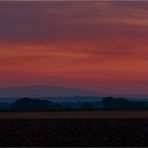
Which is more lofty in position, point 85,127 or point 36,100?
point 36,100

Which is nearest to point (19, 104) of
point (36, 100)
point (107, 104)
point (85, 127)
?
point (36, 100)

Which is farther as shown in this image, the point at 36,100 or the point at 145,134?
the point at 36,100

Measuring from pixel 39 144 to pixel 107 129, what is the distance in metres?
11.3

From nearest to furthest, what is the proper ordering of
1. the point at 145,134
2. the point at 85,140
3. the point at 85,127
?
1. the point at 85,140
2. the point at 145,134
3. the point at 85,127

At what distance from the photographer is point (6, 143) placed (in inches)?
1369

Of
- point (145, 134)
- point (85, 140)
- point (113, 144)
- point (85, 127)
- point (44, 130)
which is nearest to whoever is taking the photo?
point (113, 144)

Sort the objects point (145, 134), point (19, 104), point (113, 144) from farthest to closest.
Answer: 1. point (19, 104)
2. point (145, 134)
3. point (113, 144)

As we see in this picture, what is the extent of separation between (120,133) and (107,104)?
9931 centimetres

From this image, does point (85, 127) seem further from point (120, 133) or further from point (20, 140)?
point (20, 140)

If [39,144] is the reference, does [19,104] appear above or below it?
above

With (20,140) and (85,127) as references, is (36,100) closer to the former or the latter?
(85,127)

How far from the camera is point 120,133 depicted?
135 ft

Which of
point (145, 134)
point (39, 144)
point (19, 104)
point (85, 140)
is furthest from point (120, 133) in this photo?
point (19, 104)

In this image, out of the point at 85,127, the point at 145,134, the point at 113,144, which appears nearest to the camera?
the point at 113,144
